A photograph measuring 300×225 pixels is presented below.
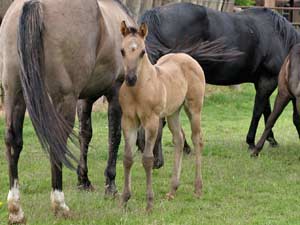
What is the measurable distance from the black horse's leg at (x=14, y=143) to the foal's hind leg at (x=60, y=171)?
0.97ft

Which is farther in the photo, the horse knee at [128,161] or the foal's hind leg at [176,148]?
the foal's hind leg at [176,148]

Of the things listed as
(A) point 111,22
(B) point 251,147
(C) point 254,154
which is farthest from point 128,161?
(B) point 251,147

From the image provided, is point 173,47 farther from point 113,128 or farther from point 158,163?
point 113,128

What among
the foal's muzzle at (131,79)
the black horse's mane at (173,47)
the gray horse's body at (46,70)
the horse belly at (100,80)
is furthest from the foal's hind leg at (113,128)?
the black horse's mane at (173,47)

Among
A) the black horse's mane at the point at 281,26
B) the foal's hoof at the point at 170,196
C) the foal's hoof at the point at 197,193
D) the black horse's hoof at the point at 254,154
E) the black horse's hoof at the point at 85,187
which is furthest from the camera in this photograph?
the black horse's mane at the point at 281,26

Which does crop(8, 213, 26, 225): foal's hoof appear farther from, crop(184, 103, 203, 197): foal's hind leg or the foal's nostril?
crop(184, 103, 203, 197): foal's hind leg

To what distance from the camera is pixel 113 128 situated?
7141mm

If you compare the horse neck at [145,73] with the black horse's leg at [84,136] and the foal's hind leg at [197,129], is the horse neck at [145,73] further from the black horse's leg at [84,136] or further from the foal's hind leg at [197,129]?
the black horse's leg at [84,136]

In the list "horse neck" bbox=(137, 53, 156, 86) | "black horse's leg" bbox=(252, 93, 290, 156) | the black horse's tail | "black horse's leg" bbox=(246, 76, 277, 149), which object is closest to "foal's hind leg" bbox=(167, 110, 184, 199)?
"horse neck" bbox=(137, 53, 156, 86)

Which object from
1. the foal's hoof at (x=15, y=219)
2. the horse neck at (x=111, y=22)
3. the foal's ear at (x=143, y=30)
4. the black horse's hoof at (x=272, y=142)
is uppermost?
the foal's ear at (x=143, y=30)

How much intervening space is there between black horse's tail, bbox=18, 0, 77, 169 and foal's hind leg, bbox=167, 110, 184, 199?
1.72 m

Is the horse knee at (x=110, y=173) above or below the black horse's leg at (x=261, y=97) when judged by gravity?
above

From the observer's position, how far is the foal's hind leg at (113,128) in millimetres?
7032

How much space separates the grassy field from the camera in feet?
19.9
